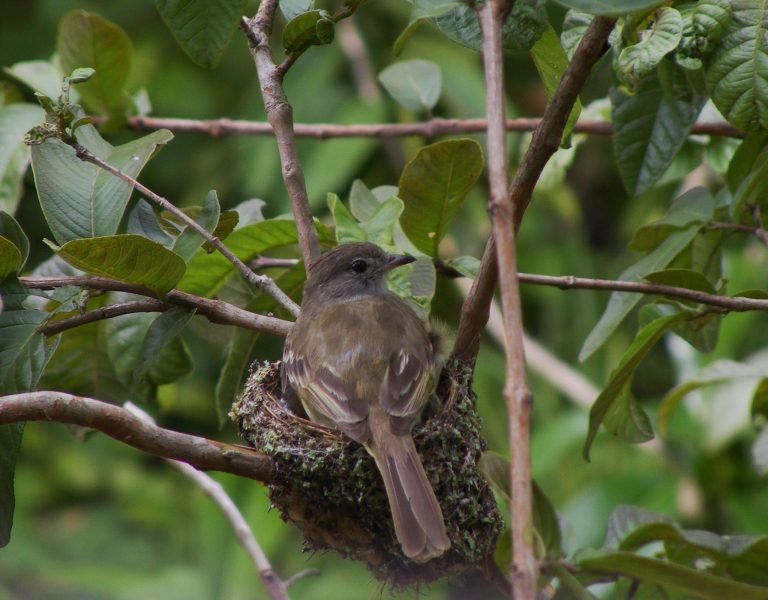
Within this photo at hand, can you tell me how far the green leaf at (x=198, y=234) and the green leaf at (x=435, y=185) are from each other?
635 mm

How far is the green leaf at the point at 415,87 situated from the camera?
14.4 feet

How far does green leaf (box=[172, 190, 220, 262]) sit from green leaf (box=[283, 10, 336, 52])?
50 cm

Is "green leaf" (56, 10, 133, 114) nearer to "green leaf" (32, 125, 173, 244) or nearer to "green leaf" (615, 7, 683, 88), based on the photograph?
"green leaf" (32, 125, 173, 244)

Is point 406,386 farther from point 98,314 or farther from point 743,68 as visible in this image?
point 743,68

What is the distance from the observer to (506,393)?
1815 mm

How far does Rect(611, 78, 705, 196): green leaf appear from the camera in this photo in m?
3.51

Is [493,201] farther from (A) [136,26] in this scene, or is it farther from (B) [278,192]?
(A) [136,26]

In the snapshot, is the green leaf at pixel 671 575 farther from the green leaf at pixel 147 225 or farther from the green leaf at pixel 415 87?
the green leaf at pixel 415 87

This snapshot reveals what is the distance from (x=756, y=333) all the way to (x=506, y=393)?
7.36 metres

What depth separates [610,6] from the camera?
2381 millimetres

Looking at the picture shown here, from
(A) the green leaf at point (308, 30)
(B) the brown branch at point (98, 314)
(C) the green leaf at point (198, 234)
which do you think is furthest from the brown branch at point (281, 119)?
(B) the brown branch at point (98, 314)

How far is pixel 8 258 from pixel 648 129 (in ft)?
6.64

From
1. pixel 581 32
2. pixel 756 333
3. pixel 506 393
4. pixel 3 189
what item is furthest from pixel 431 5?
pixel 756 333

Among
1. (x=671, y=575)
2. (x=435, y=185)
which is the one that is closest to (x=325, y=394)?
(x=435, y=185)
